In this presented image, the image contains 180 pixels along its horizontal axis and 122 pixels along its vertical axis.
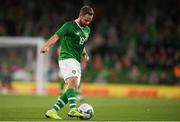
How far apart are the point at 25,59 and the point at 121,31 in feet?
15.1

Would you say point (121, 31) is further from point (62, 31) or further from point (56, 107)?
point (56, 107)

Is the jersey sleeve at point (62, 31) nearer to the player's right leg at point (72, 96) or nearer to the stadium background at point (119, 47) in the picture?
the player's right leg at point (72, 96)

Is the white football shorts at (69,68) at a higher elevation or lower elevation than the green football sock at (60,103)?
higher

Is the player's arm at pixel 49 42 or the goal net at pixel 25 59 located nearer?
the player's arm at pixel 49 42

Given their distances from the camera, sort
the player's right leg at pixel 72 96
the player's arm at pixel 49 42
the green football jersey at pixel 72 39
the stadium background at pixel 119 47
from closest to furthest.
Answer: the player's arm at pixel 49 42 < the player's right leg at pixel 72 96 < the green football jersey at pixel 72 39 < the stadium background at pixel 119 47

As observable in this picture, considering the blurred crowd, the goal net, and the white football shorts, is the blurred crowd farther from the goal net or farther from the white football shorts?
the white football shorts

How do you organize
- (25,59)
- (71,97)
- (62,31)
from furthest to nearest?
1. (25,59)
2. (62,31)
3. (71,97)

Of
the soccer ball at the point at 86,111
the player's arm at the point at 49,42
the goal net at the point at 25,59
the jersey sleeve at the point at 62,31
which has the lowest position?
the soccer ball at the point at 86,111

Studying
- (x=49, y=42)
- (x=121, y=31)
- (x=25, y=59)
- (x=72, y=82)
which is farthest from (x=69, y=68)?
(x=121, y=31)

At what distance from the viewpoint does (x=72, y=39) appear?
13836 mm

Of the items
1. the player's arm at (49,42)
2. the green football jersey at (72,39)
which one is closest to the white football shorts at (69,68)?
the green football jersey at (72,39)

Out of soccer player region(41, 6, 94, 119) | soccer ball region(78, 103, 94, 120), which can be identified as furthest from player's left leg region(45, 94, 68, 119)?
soccer ball region(78, 103, 94, 120)

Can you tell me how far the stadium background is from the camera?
92.9 feet

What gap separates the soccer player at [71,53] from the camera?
13492 millimetres
